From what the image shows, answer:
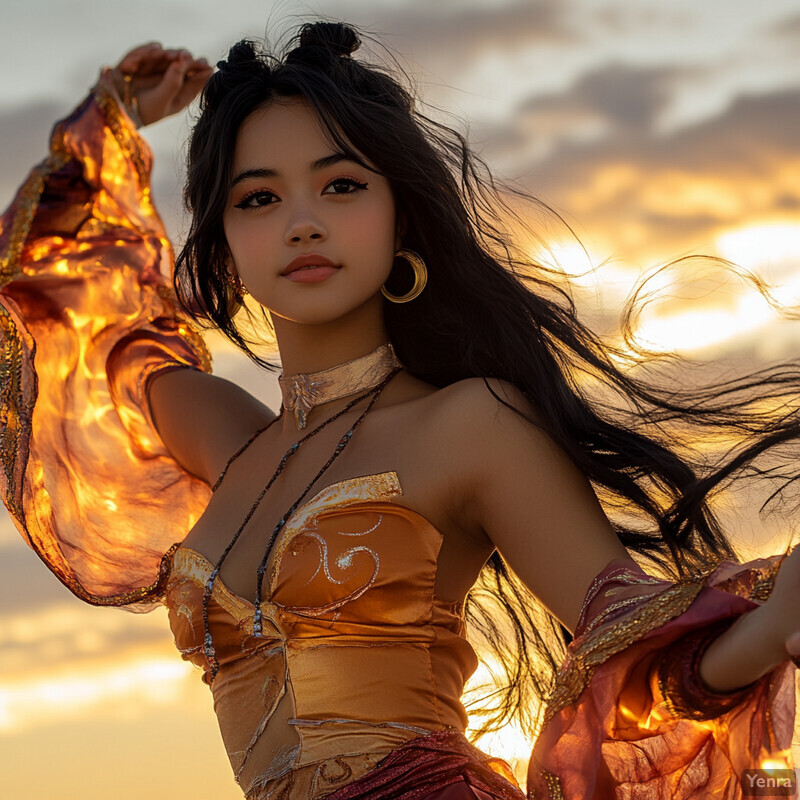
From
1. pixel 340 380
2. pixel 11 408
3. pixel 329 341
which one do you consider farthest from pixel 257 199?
pixel 11 408

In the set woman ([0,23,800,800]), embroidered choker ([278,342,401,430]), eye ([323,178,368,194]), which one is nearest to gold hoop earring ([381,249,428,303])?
woman ([0,23,800,800])

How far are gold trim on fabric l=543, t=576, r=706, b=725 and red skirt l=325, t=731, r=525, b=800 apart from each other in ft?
1.37

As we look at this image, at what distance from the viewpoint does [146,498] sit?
445 cm

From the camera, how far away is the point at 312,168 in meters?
3.53

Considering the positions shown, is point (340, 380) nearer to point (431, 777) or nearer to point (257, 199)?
point (257, 199)

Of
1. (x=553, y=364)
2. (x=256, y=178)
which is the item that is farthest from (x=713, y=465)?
(x=256, y=178)

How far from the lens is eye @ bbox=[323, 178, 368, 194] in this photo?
355 cm

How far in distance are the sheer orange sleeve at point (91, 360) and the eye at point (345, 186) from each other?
119cm

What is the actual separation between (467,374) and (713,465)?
70 cm

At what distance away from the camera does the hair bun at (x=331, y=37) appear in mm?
3865

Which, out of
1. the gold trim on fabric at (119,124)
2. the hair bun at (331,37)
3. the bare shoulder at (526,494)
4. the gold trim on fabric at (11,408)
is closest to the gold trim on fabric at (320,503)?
the bare shoulder at (526,494)

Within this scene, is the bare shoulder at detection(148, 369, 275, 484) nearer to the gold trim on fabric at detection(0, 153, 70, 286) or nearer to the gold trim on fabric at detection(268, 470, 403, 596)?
the gold trim on fabric at detection(0, 153, 70, 286)

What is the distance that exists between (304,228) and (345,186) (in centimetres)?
21

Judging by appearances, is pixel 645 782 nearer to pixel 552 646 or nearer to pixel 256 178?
pixel 552 646
